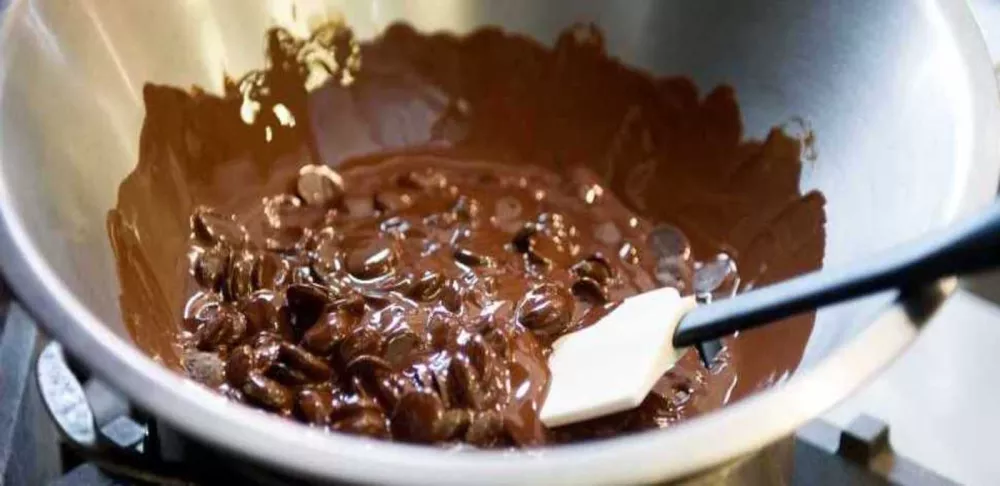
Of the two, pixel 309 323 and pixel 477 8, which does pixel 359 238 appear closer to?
pixel 309 323

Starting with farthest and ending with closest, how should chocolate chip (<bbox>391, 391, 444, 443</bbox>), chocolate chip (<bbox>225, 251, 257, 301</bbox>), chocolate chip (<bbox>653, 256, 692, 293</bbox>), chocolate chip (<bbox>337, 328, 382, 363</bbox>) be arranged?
1. chocolate chip (<bbox>653, 256, 692, 293</bbox>)
2. chocolate chip (<bbox>225, 251, 257, 301</bbox>)
3. chocolate chip (<bbox>337, 328, 382, 363</bbox>)
4. chocolate chip (<bbox>391, 391, 444, 443</bbox>)

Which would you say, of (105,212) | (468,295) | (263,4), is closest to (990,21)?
(468,295)

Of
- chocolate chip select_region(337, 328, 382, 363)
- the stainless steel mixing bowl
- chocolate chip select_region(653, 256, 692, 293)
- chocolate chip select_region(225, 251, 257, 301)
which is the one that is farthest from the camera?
chocolate chip select_region(653, 256, 692, 293)

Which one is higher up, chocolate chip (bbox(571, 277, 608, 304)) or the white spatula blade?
the white spatula blade

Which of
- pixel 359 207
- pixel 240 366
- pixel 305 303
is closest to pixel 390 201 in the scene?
pixel 359 207

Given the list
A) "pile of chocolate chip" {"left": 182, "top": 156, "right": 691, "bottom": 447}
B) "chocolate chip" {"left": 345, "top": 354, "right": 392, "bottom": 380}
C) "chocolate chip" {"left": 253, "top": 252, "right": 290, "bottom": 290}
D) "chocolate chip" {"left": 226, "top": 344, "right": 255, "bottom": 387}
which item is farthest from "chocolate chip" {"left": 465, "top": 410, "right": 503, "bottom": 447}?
"chocolate chip" {"left": 253, "top": 252, "right": 290, "bottom": 290}

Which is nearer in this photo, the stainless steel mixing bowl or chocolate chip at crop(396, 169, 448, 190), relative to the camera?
the stainless steel mixing bowl

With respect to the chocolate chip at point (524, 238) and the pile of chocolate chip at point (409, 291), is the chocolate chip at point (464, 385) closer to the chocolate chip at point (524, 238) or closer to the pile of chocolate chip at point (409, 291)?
the pile of chocolate chip at point (409, 291)

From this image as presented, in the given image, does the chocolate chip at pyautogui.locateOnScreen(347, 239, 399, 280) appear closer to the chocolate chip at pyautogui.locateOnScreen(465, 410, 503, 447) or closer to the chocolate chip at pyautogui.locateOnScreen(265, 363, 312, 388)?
the chocolate chip at pyautogui.locateOnScreen(265, 363, 312, 388)
